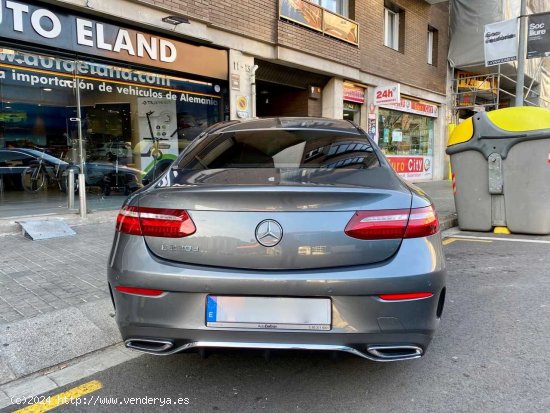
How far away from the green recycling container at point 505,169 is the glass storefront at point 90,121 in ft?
17.8

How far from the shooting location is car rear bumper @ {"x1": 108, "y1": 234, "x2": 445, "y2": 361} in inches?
82.2

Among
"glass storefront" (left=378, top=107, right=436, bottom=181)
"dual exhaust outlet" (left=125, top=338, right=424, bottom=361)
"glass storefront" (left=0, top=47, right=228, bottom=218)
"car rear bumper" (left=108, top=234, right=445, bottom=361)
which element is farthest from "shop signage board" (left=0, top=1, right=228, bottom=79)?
"glass storefront" (left=378, top=107, right=436, bottom=181)

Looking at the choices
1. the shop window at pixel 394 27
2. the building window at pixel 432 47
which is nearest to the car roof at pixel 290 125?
the shop window at pixel 394 27

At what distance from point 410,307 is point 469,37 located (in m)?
18.4

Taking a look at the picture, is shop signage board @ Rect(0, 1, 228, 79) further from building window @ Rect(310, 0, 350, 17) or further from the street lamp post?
the street lamp post

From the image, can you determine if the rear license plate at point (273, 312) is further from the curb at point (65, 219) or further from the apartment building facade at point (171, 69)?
the apartment building facade at point (171, 69)

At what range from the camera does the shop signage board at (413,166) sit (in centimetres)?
1595

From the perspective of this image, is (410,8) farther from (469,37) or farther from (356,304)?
(356,304)

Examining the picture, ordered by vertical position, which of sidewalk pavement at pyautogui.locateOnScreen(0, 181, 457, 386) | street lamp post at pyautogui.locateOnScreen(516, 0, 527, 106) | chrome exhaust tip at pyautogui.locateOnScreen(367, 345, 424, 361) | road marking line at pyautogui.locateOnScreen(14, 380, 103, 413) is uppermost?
street lamp post at pyautogui.locateOnScreen(516, 0, 527, 106)

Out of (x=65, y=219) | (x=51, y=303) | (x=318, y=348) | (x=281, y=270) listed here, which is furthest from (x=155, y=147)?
(x=318, y=348)

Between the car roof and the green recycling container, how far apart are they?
457cm

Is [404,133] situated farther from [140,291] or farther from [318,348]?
[140,291]

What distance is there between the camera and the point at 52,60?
24.2 ft

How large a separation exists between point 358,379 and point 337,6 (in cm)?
1235
